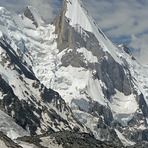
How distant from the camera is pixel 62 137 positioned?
12756 cm

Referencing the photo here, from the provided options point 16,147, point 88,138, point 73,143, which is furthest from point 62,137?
point 16,147

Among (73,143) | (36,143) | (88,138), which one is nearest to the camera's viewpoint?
(36,143)

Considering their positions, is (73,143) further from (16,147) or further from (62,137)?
(16,147)

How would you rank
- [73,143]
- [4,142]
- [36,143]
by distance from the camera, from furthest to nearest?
[73,143] < [36,143] < [4,142]

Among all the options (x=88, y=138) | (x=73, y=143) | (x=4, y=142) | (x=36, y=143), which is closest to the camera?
(x=4, y=142)

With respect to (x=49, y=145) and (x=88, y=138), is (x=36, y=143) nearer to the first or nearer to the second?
(x=49, y=145)

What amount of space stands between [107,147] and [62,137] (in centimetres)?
1467

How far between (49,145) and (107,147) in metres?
21.4

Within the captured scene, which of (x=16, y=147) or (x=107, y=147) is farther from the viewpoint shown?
(x=107, y=147)

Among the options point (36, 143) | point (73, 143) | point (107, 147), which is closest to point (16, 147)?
point (36, 143)

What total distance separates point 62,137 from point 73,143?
13.7ft

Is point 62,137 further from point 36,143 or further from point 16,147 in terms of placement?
point 16,147

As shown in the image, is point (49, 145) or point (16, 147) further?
point (49, 145)

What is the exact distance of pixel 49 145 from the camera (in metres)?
119
